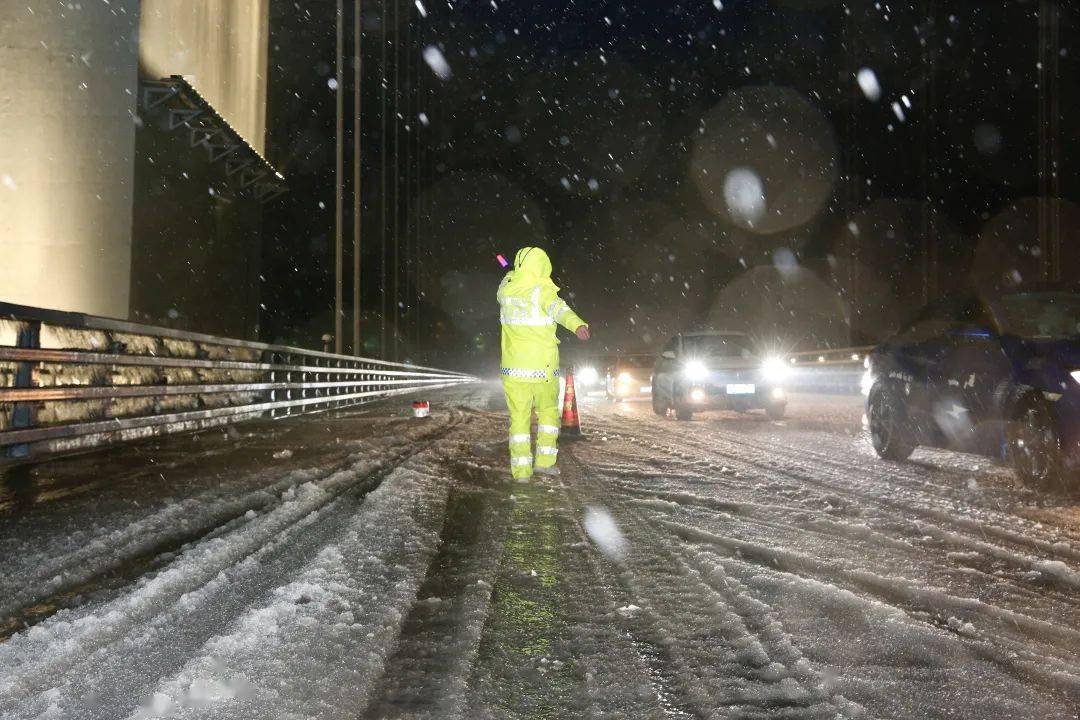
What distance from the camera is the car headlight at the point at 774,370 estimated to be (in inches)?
510

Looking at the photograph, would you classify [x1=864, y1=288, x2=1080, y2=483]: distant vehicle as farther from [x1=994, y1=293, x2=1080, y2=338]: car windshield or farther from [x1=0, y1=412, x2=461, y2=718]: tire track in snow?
[x1=0, y1=412, x2=461, y2=718]: tire track in snow

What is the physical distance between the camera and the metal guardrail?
653 cm

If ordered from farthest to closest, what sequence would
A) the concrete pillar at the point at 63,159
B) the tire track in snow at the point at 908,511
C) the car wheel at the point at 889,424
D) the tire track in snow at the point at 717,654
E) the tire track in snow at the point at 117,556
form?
the concrete pillar at the point at 63,159, the car wheel at the point at 889,424, the tire track in snow at the point at 908,511, the tire track in snow at the point at 117,556, the tire track in snow at the point at 717,654

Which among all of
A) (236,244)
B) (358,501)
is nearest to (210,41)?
(236,244)

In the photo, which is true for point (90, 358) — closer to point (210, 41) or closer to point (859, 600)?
point (859, 600)

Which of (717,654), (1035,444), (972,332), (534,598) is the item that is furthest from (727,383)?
(717,654)

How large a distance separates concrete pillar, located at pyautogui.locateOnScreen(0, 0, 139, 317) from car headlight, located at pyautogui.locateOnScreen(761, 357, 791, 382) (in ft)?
45.2

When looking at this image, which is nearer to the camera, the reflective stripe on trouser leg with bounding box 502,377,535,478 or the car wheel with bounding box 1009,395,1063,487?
the car wheel with bounding box 1009,395,1063,487

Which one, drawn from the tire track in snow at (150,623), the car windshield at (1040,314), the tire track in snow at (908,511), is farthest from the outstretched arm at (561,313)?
the car windshield at (1040,314)

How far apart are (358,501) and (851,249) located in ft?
98.8

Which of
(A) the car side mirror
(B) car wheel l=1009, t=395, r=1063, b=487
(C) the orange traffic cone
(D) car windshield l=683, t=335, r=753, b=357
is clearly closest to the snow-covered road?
(B) car wheel l=1009, t=395, r=1063, b=487

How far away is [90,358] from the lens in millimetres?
→ 7395

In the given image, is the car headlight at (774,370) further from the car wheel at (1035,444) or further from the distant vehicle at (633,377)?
the car wheel at (1035,444)

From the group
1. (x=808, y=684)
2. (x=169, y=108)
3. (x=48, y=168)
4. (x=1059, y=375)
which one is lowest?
(x=808, y=684)
